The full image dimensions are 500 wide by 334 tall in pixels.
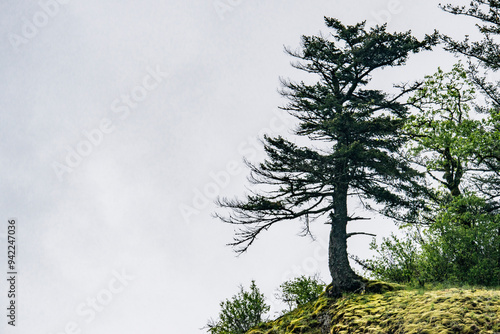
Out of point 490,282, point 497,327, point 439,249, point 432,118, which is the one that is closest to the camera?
point 497,327

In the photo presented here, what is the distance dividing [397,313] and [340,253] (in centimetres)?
399

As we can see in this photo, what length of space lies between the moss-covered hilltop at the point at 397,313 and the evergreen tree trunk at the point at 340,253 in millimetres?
513

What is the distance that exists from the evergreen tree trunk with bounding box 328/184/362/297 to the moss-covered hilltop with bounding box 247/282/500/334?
51cm

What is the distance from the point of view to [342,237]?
46.3ft

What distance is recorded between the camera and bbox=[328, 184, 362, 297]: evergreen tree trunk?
13.2m

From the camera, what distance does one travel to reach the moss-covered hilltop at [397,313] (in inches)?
331

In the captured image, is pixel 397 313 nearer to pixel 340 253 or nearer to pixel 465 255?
pixel 340 253

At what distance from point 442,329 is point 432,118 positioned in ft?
45.7

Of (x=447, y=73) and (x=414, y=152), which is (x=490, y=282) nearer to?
(x=414, y=152)

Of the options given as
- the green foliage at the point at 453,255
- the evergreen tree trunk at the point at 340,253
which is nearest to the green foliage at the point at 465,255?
the green foliage at the point at 453,255

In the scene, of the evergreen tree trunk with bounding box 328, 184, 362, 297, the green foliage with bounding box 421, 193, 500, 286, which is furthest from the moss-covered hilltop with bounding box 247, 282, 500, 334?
the green foliage with bounding box 421, 193, 500, 286

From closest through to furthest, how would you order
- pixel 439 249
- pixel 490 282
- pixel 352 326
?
pixel 352 326
pixel 490 282
pixel 439 249

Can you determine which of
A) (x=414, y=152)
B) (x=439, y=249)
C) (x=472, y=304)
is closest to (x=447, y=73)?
(x=414, y=152)

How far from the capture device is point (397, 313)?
9922 millimetres
